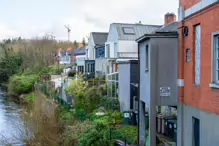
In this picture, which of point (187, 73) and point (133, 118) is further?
point (133, 118)

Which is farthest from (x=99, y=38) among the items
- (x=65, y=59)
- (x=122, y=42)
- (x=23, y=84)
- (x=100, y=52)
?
(x=65, y=59)

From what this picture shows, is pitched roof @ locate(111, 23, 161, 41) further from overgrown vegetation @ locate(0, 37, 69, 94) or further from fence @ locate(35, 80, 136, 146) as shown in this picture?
overgrown vegetation @ locate(0, 37, 69, 94)

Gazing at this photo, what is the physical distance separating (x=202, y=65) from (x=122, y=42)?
86.4 ft

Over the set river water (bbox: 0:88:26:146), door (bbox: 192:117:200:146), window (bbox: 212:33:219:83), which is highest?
window (bbox: 212:33:219:83)

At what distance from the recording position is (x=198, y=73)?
11281mm

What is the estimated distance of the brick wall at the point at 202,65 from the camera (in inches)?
386

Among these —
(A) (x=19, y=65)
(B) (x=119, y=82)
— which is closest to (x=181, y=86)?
(B) (x=119, y=82)

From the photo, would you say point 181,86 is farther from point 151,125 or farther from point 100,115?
point 100,115

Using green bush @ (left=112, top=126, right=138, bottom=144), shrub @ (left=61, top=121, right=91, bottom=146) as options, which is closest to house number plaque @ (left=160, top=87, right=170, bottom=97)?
green bush @ (left=112, top=126, right=138, bottom=144)

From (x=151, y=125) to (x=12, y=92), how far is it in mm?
51088

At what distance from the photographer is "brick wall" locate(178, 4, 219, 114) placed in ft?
32.2

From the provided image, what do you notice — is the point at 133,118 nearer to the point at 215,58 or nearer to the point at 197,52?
the point at 197,52

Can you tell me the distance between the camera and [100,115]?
22.8 meters

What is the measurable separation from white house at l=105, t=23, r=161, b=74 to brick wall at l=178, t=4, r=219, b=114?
23232 millimetres
